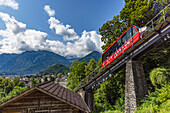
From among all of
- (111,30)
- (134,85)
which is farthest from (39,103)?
(111,30)

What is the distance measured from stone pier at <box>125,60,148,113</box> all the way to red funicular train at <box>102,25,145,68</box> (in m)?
2.36

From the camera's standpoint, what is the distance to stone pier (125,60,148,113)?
907 cm

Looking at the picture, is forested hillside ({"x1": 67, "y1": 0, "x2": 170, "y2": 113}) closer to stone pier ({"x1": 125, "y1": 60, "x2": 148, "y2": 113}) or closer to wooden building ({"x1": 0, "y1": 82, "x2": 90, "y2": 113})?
stone pier ({"x1": 125, "y1": 60, "x2": 148, "y2": 113})

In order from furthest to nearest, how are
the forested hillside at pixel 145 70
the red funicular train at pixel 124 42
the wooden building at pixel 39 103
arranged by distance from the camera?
the red funicular train at pixel 124 42
the forested hillside at pixel 145 70
the wooden building at pixel 39 103

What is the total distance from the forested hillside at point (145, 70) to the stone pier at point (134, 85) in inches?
21.7

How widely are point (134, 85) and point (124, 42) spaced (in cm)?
551

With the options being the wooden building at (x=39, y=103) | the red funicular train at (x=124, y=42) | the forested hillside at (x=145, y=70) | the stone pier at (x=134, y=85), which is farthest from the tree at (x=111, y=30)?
the wooden building at (x=39, y=103)

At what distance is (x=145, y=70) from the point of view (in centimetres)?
1297

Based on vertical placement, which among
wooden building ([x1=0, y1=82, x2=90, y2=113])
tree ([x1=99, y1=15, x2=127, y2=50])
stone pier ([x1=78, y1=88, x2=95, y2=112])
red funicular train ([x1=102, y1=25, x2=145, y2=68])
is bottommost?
stone pier ([x1=78, y1=88, x2=95, y2=112])

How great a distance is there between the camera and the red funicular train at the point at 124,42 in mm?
10313

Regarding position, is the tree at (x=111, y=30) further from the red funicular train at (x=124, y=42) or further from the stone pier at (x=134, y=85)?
the stone pier at (x=134, y=85)

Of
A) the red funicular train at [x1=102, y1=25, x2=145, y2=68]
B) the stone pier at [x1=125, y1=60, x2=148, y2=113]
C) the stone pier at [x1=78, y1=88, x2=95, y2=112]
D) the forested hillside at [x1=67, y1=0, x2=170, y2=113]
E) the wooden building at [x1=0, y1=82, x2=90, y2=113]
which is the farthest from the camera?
the stone pier at [x1=78, y1=88, x2=95, y2=112]

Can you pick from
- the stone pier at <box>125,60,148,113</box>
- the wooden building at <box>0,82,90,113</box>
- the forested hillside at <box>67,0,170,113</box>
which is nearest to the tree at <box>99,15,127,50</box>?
the forested hillside at <box>67,0,170,113</box>

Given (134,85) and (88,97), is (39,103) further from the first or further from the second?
(88,97)
